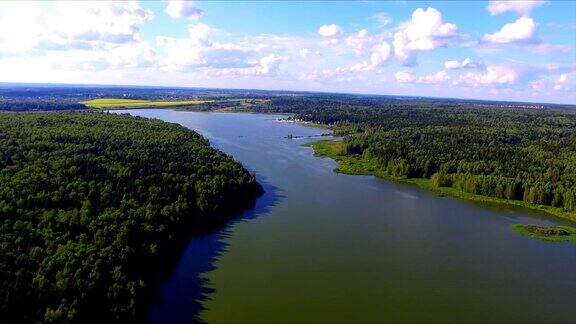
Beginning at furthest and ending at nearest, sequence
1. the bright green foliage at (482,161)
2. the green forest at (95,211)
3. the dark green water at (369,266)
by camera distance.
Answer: the bright green foliage at (482,161) → the dark green water at (369,266) → the green forest at (95,211)

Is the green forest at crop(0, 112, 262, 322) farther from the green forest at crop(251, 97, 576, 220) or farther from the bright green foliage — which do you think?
the green forest at crop(251, 97, 576, 220)

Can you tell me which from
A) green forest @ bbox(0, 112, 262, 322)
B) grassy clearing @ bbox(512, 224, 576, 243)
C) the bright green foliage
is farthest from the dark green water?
the bright green foliage

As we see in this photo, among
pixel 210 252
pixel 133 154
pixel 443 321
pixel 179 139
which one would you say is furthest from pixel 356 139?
pixel 443 321

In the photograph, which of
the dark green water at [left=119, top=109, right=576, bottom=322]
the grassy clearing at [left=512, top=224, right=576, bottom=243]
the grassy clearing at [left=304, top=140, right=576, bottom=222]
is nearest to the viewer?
the dark green water at [left=119, top=109, right=576, bottom=322]

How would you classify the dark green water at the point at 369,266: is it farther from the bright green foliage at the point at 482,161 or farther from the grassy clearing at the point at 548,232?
the bright green foliage at the point at 482,161

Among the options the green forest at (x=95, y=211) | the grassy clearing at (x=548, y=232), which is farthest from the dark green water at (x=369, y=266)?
the green forest at (x=95, y=211)
